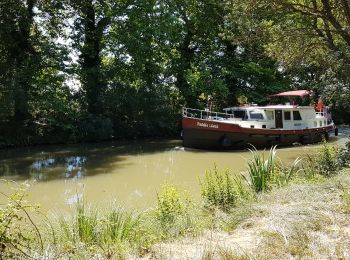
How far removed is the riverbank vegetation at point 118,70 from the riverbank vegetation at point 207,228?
13.6 m

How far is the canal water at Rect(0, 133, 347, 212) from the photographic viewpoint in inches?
410

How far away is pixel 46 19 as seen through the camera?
2375 centimetres

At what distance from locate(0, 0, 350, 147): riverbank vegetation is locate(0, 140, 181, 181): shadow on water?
6.28 feet

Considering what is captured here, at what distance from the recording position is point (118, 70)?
2447 centimetres

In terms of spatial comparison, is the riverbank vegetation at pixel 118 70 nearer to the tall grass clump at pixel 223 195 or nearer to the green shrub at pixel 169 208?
the tall grass clump at pixel 223 195

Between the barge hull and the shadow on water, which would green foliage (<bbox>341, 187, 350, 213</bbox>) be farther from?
the barge hull

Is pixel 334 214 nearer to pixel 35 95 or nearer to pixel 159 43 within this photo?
pixel 35 95

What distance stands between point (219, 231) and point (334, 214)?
1296mm

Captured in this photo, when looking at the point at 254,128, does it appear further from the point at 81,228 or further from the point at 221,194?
the point at 81,228

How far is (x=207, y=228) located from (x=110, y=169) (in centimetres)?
962

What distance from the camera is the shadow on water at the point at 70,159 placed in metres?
13.8

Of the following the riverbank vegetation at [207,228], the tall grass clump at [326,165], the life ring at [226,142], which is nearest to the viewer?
the riverbank vegetation at [207,228]

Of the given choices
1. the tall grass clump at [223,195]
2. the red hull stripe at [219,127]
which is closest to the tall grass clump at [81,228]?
the tall grass clump at [223,195]

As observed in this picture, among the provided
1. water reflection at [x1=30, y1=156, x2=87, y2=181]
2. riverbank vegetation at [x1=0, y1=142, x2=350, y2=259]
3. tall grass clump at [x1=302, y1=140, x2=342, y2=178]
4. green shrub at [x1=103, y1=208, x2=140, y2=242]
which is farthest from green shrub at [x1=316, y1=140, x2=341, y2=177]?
water reflection at [x1=30, y1=156, x2=87, y2=181]
